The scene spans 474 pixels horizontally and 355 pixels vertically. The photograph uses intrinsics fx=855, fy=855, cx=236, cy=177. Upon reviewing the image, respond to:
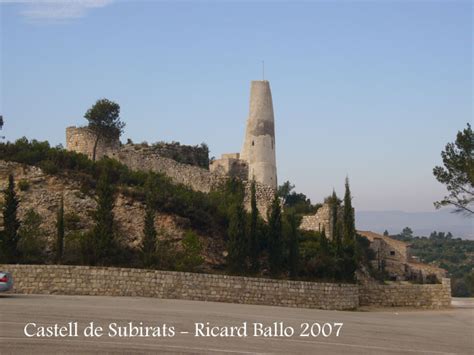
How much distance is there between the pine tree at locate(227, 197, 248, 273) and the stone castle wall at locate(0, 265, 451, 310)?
145 cm

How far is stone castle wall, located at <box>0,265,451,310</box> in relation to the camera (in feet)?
99.1

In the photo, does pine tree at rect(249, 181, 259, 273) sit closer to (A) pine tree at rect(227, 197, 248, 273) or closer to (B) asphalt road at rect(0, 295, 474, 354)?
(A) pine tree at rect(227, 197, 248, 273)

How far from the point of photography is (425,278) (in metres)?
49.4

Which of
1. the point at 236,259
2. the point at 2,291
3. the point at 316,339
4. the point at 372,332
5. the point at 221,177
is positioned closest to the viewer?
the point at 316,339

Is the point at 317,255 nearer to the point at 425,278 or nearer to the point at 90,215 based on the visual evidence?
the point at 90,215

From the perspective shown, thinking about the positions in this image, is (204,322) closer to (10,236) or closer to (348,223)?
(10,236)

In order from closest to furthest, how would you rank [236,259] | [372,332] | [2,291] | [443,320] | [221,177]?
1. [372,332]
2. [2,291]
3. [443,320]
4. [236,259]
5. [221,177]

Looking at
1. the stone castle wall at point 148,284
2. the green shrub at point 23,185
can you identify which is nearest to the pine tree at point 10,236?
the stone castle wall at point 148,284

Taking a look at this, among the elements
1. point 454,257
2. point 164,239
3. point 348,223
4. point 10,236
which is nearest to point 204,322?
point 10,236

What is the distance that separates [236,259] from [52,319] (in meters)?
13.5

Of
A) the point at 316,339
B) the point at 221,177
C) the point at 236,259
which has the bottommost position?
the point at 316,339

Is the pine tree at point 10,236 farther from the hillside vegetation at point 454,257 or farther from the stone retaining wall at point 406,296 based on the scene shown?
the hillside vegetation at point 454,257

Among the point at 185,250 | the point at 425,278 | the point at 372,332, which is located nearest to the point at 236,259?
the point at 185,250

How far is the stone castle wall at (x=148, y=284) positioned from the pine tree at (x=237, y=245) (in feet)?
4.77
